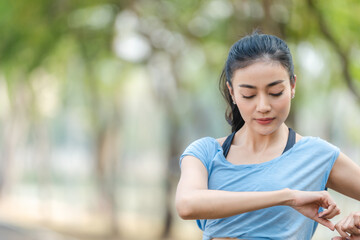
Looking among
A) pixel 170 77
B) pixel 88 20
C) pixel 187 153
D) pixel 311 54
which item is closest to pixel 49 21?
pixel 88 20

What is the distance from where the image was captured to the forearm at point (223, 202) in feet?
5.98

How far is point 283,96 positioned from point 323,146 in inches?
8.5

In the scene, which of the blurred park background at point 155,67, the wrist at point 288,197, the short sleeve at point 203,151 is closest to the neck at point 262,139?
the short sleeve at point 203,151

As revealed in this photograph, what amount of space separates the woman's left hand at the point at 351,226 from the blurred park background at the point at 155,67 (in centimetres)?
436

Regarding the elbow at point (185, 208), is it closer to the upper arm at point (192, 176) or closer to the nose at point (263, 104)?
the upper arm at point (192, 176)

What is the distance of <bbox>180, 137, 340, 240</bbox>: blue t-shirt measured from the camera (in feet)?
6.40

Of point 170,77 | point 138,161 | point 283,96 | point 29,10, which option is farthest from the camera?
point 138,161

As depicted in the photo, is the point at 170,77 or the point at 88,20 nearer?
the point at 88,20

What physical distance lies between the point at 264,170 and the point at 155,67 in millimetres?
11299

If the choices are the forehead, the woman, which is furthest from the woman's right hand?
the forehead

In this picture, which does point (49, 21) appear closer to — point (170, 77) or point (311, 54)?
point (170, 77)

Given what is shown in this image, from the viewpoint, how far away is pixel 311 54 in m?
10.6

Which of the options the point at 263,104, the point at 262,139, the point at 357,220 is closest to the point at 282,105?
the point at 263,104

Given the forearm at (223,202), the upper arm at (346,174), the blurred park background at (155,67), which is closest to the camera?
the forearm at (223,202)
